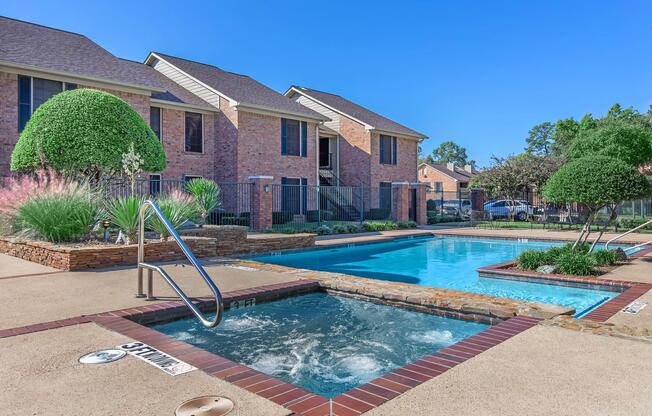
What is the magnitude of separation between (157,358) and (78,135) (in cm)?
977

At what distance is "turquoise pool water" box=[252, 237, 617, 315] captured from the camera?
768 cm

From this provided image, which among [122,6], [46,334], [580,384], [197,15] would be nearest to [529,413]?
[580,384]

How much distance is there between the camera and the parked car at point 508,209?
2809 cm

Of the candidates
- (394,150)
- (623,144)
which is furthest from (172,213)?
(623,144)

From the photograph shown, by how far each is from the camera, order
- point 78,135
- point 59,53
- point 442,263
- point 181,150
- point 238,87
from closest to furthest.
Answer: point 78,135 < point 442,263 < point 59,53 < point 181,150 < point 238,87

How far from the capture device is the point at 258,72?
26375 mm

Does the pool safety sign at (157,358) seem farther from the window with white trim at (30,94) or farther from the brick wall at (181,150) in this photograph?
the brick wall at (181,150)

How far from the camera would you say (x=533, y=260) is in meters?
9.09

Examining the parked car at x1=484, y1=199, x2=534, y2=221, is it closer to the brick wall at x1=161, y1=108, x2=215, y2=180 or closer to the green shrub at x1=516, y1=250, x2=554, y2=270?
the brick wall at x1=161, y1=108, x2=215, y2=180

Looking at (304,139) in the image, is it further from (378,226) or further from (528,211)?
(528,211)

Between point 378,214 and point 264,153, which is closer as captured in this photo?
point 264,153

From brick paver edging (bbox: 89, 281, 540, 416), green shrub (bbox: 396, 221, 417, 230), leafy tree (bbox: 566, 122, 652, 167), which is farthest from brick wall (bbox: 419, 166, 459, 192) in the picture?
brick paver edging (bbox: 89, 281, 540, 416)

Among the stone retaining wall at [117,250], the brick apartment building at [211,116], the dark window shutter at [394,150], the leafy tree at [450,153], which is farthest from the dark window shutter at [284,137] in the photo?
the leafy tree at [450,153]

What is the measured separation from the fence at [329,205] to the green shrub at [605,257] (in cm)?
1229
